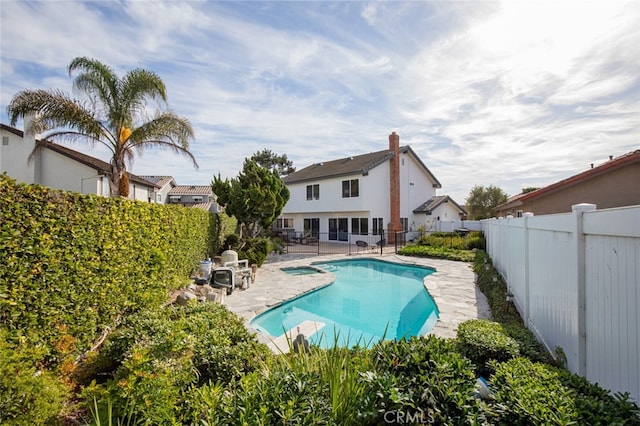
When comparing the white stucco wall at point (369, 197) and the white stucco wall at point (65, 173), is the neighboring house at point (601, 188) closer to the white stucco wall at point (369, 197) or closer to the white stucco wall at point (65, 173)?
the white stucco wall at point (369, 197)

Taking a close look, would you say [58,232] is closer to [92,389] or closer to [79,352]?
[79,352]

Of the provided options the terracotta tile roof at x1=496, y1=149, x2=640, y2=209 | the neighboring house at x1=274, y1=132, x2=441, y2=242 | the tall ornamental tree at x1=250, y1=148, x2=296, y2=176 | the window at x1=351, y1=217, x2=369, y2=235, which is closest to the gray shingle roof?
the neighboring house at x1=274, y1=132, x2=441, y2=242

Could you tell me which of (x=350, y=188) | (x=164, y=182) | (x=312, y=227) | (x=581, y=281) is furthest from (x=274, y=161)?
(x=581, y=281)

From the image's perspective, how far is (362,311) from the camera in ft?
34.1

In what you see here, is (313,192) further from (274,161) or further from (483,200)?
(483,200)

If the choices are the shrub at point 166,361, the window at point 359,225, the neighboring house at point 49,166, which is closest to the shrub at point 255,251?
the neighboring house at point 49,166

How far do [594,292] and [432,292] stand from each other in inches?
302

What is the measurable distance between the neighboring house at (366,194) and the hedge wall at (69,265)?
65.1 ft

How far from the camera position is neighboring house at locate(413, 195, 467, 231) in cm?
2755

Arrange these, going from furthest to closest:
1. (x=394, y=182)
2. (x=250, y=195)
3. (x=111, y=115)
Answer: (x=394, y=182)
(x=250, y=195)
(x=111, y=115)

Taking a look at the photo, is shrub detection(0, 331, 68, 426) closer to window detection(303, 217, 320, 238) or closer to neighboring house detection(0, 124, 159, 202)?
neighboring house detection(0, 124, 159, 202)

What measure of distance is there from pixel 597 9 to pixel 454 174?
90.3ft

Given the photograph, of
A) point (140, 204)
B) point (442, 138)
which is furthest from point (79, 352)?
point (442, 138)

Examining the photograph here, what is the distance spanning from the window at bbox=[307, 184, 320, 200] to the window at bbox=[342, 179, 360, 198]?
346cm
